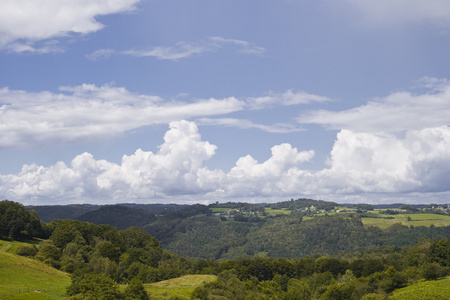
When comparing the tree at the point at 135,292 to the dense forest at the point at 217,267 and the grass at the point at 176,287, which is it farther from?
the grass at the point at 176,287

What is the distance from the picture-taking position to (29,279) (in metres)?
89.8

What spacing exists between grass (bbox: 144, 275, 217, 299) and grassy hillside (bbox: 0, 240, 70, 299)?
20324 millimetres

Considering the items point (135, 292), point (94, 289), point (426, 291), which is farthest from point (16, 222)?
point (426, 291)

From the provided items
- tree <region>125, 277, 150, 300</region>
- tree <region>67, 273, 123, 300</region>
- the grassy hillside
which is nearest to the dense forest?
tree <region>125, 277, 150, 300</region>

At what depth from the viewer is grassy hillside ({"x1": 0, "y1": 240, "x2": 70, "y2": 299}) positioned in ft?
237

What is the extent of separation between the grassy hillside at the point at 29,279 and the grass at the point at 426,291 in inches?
3218

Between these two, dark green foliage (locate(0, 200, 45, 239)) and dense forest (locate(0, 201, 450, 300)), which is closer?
dense forest (locate(0, 201, 450, 300))

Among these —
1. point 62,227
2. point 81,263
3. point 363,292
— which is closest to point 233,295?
point 363,292

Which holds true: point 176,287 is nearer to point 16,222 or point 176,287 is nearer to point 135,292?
point 135,292

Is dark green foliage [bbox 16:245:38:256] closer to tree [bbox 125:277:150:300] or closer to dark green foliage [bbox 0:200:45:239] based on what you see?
dark green foliage [bbox 0:200:45:239]

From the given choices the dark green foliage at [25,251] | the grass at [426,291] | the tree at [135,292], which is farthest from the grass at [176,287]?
the grass at [426,291]

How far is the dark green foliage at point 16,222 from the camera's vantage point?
14124 cm

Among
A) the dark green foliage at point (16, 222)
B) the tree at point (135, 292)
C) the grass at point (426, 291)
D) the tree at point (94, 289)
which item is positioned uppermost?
the dark green foliage at point (16, 222)

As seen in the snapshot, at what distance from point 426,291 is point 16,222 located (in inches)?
5220
